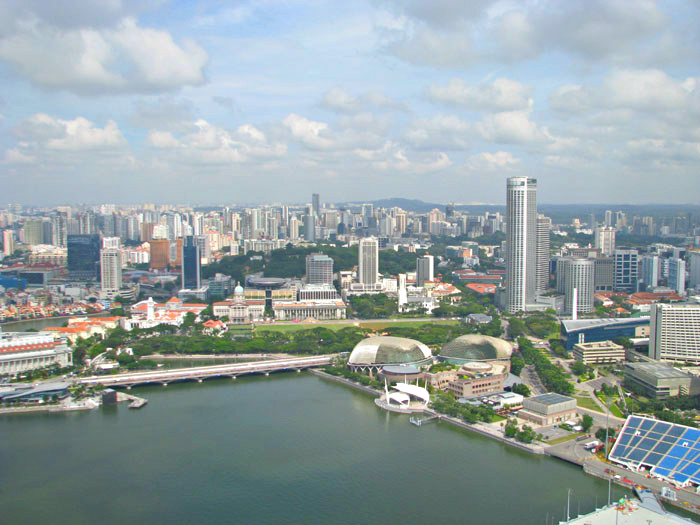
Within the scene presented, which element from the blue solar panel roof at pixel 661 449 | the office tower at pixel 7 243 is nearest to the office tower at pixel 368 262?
the blue solar panel roof at pixel 661 449

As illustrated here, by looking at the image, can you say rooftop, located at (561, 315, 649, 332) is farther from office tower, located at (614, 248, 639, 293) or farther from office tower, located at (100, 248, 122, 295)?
office tower, located at (100, 248, 122, 295)

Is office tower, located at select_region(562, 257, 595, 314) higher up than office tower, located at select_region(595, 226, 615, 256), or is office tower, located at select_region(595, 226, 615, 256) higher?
office tower, located at select_region(595, 226, 615, 256)

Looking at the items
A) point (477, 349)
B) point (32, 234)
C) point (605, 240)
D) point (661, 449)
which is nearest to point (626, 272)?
point (605, 240)

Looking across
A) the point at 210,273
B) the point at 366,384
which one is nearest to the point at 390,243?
the point at 210,273

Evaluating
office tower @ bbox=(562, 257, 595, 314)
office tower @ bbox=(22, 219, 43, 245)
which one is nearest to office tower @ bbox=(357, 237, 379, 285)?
office tower @ bbox=(562, 257, 595, 314)

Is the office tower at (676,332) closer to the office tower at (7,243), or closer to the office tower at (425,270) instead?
the office tower at (425,270)
